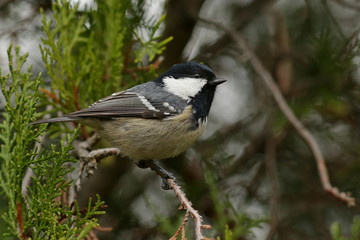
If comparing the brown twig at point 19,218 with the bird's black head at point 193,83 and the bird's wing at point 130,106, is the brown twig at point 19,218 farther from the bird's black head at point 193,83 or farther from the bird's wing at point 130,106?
the bird's black head at point 193,83

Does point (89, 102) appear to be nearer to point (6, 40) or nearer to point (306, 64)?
point (6, 40)

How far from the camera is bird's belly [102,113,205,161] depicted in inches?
85.1

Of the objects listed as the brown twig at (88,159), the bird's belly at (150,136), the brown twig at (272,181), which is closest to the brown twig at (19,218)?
the brown twig at (88,159)

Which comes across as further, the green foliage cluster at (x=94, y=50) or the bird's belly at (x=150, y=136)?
the bird's belly at (x=150, y=136)

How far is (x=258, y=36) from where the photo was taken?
11.1 feet

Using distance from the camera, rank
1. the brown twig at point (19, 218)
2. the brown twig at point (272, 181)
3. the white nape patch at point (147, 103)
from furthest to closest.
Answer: the brown twig at point (272, 181)
the white nape patch at point (147, 103)
the brown twig at point (19, 218)

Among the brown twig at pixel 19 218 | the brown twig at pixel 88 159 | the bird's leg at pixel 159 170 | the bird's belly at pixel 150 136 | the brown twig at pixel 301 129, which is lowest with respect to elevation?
Answer: the brown twig at pixel 301 129

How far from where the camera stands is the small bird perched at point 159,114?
2.16 metres

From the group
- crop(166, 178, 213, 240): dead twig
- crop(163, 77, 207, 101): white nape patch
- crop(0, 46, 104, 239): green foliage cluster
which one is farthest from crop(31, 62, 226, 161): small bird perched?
crop(0, 46, 104, 239): green foliage cluster

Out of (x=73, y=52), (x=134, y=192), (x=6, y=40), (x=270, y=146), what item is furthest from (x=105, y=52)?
(x=270, y=146)

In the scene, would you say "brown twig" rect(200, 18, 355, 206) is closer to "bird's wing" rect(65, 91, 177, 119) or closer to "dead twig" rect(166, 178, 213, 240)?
"bird's wing" rect(65, 91, 177, 119)

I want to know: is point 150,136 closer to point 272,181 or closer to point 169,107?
point 169,107

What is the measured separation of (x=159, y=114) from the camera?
2238mm

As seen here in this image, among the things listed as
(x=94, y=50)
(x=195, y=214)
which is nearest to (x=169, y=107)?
(x=94, y=50)
